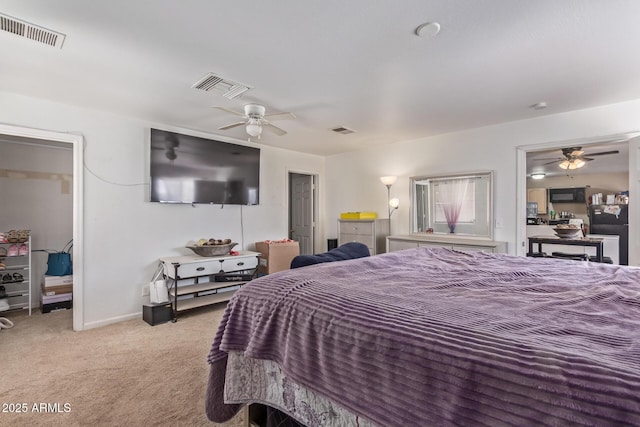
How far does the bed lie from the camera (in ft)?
2.39

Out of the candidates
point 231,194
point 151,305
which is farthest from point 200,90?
point 151,305

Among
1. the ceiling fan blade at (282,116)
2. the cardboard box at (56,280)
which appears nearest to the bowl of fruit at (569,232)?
the ceiling fan blade at (282,116)

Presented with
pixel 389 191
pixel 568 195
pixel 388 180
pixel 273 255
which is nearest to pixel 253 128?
pixel 273 255

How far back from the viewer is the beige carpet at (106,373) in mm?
1857

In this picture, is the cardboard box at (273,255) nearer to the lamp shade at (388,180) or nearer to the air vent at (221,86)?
the lamp shade at (388,180)

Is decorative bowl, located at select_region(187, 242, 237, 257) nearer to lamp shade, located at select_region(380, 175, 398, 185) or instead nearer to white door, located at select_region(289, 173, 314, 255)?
white door, located at select_region(289, 173, 314, 255)

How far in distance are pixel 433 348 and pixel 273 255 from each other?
12.6ft

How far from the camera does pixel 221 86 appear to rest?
270cm

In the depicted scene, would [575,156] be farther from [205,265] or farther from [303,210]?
[205,265]

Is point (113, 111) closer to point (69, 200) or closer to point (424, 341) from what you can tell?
point (69, 200)

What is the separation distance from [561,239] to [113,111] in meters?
5.62

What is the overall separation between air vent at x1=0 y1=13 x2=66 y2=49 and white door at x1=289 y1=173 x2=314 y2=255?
4283 mm

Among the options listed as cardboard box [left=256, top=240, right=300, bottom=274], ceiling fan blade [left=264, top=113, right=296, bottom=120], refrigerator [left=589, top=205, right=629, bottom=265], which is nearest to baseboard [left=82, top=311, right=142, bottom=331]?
cardboard box [left=256, top=240, right=300, bottom=274]

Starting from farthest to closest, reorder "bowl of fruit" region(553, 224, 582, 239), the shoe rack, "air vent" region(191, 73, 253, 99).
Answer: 1. "bowl of fruit" region(553, 224, 582, 239)
2. the shoe rack
3. "air vent" region(191, 73, 253, 99)
